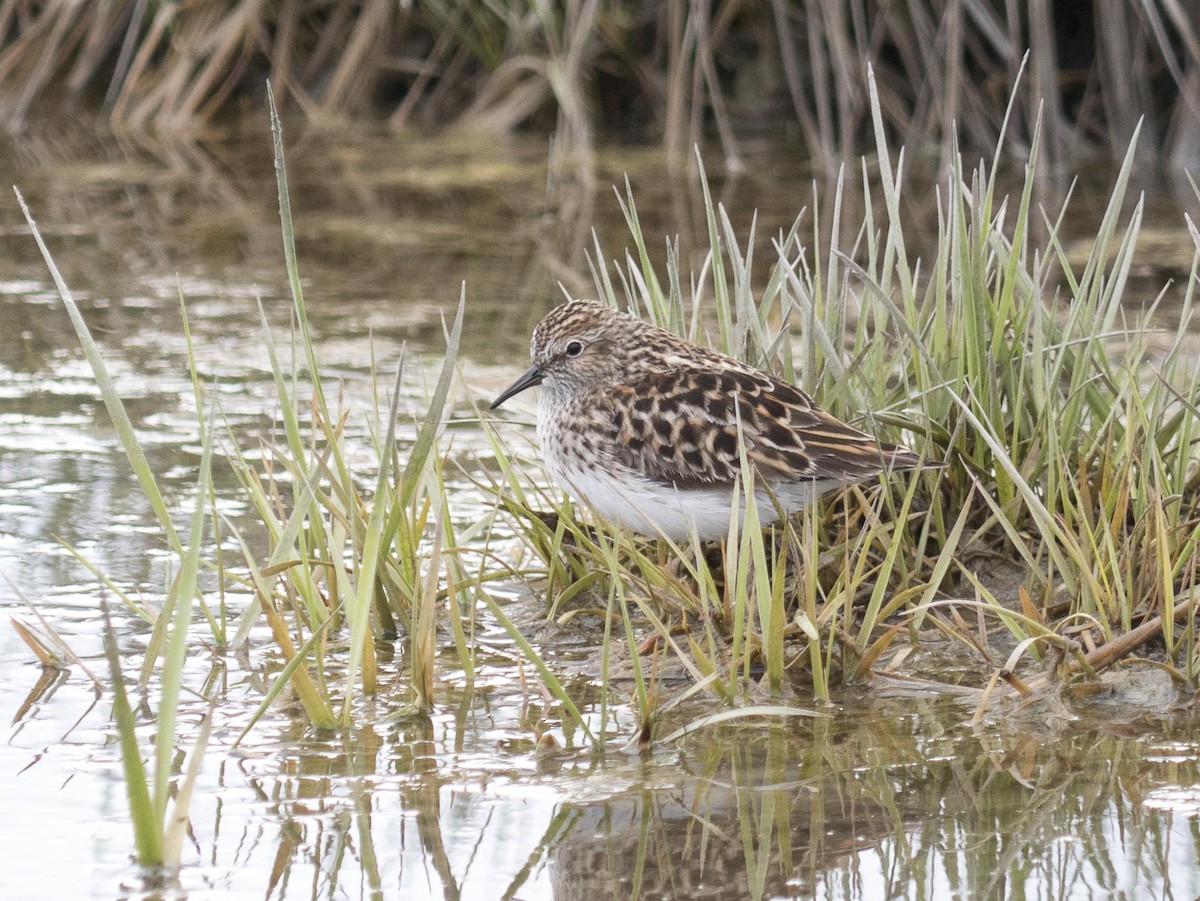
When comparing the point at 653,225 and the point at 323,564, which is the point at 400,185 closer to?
the point at 653,225

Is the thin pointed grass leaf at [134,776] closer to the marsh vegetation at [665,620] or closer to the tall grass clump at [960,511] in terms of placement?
the marsh vegetation at [665,620]

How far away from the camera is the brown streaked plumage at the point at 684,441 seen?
13.9 ft

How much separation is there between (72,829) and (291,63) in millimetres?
10866

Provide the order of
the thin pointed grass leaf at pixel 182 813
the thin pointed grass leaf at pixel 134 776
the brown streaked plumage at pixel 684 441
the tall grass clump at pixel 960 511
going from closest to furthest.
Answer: the thin pointed grass leaf at pixel 134 776
the thin pointed grass leaf at pixel 182 813
the tall grass clump at pixel 960 511
the brown streaked plumage at pixel 684 441

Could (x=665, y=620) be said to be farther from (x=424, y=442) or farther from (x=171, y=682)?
(x=171, y=682)

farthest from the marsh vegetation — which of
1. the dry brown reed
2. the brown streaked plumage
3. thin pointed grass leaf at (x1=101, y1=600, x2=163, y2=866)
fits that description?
the dry brown reed

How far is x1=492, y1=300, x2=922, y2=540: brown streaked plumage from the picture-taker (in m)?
4.23

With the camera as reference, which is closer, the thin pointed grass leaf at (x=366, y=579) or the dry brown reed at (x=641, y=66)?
the thin pointed grass leaf at (x=366, y=579)

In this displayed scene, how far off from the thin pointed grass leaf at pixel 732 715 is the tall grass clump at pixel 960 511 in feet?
0.38

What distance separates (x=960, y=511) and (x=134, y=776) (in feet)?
8.30

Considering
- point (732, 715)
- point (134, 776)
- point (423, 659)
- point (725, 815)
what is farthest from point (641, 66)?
point (134, 776)

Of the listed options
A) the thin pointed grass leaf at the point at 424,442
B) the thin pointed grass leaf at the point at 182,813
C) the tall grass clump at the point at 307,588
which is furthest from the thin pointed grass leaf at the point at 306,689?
the thin pointed grass leaf at the point at 182,813

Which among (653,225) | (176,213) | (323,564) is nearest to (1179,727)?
(323,564)

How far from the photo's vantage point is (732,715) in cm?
337
